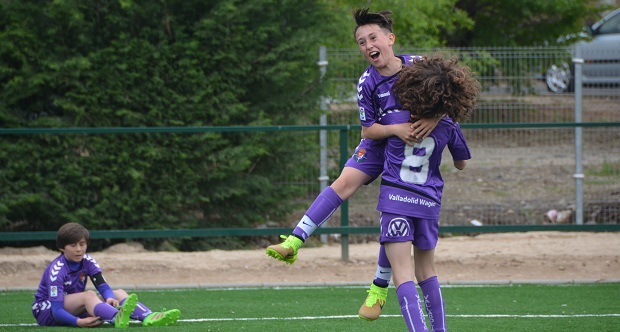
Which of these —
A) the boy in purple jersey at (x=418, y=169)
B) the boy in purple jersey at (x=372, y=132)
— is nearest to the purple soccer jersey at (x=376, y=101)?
the boy in purple jersey at (x=372, y=132)

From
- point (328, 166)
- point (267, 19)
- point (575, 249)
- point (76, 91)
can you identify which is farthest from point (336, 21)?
point (575, 249)

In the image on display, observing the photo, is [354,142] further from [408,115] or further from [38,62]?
[408,115]

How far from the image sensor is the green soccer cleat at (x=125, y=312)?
681cm

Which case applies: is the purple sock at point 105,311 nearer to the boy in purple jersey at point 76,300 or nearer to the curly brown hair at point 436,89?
the boy in purple jersey at point 76,300

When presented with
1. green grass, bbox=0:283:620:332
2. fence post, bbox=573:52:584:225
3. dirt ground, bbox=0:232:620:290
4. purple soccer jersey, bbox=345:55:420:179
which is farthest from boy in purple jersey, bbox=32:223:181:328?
fence post, bbox=573:52:584:225

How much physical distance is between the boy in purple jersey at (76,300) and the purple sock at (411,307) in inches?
94.5

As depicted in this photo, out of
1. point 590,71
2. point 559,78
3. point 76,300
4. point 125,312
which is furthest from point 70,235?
point 590,71

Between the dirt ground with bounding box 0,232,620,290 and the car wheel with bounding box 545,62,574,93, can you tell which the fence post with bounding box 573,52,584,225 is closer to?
the car wheel with bounding box 545,62,574,93

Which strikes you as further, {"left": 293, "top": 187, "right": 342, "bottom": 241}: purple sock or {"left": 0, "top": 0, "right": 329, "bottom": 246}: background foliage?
{"left": 0, "top": 0, "right": 329, "bottom": 246}: background foliage

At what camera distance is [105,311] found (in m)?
6.94

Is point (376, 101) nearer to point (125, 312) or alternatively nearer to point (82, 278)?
point (125, 312)

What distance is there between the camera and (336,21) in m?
14.0

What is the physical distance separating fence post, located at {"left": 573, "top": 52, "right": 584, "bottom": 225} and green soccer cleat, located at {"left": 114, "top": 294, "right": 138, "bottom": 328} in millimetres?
7812

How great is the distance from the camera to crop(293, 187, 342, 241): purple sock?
5.57 metres
